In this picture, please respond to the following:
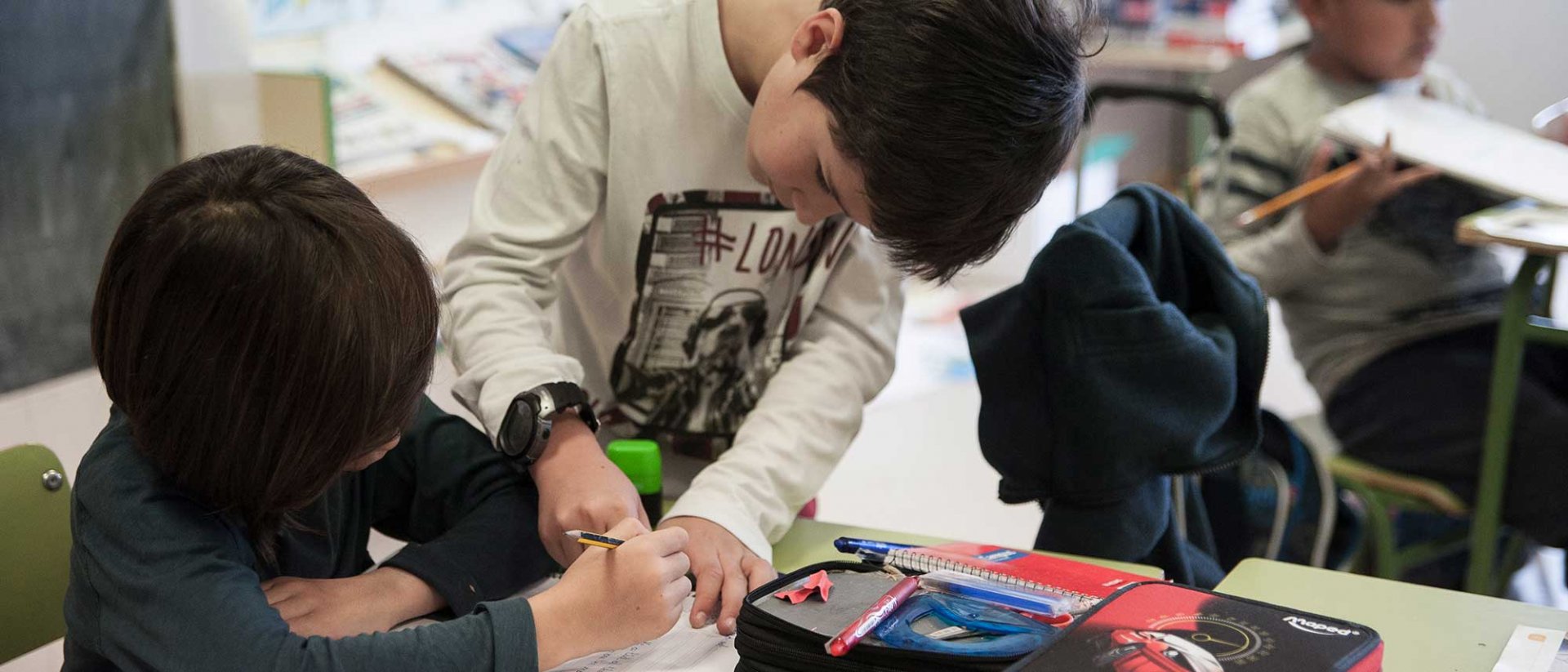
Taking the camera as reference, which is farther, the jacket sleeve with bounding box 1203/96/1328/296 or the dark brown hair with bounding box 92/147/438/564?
the jacket sleeve with bounding box 1203/96/1328/296

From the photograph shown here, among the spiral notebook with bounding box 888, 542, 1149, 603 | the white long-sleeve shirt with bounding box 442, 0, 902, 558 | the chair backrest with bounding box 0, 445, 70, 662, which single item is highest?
the white long-sleeve shirt with bounding box 442, 0, 902, 558

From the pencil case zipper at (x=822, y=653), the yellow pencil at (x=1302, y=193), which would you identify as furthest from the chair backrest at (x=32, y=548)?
the yellow pencil at (x=1302, y=193)

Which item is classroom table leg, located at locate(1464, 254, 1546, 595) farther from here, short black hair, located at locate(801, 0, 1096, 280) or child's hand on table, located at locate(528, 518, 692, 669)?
child's hand on table, located at locate(528, 518, 692, 669)

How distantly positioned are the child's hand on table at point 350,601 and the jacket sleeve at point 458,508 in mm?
24

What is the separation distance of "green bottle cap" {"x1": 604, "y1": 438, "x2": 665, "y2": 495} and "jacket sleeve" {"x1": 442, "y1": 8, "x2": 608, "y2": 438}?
0.24 ft

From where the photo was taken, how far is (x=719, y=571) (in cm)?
96

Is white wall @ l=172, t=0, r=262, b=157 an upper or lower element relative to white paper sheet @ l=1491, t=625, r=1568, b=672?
upper

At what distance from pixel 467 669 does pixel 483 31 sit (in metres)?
2.29

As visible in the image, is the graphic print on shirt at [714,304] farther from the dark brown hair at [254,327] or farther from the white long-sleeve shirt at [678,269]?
the dark brown hair at [254,327]

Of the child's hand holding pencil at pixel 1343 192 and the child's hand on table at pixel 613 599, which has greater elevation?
the child's hand holding pencil at pixel 1343 192

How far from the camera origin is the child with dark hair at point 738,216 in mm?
882

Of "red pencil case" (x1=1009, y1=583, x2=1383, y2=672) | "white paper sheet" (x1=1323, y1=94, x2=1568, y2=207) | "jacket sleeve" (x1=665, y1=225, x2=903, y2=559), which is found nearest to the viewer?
"red pencil case" (x1=1009, y1=583, x2=1383, y2=672)

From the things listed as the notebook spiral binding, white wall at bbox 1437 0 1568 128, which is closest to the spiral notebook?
the notebook spiral binding

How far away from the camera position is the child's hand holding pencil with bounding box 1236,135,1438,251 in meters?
2.02
